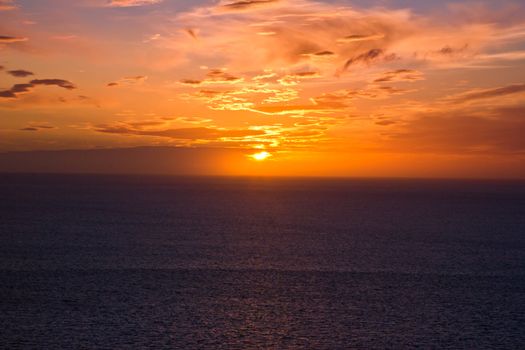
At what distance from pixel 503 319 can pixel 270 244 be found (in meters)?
24.5

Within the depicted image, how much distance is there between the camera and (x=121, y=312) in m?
26.7

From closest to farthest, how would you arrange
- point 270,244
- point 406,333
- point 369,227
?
point 406,333 < point 270,244 < point 369,227

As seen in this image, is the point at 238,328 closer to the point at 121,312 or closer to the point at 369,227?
the point at 121,312

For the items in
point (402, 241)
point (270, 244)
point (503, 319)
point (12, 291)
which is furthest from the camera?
point (402, 241)

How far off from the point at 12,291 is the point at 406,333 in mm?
19262

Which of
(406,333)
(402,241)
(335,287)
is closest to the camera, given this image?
(406,333)

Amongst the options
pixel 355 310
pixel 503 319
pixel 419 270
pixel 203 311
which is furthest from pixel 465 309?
pixel 203 311

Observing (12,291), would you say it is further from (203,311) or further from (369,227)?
(369,227)

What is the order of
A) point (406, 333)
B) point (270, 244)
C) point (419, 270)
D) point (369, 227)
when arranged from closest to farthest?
point (406, 333) → point (419, 270) → point (270, 244) → point (369, 227)

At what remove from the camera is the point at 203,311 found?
27.1 metres

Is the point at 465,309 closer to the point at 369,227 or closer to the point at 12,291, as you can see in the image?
the point at 12,291

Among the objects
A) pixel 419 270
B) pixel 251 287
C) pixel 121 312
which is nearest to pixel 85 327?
pixel 121 312

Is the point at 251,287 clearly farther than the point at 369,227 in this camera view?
No

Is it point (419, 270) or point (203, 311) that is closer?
point (203, 311)
